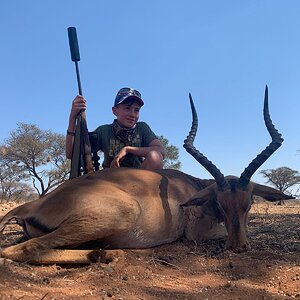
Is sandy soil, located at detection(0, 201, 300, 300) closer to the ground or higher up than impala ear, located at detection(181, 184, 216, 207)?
closer to the ground

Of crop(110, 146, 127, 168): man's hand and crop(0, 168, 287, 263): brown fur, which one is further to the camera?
crop(110, 146, 127, 168): man's hand

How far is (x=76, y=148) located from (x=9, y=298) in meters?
3.40

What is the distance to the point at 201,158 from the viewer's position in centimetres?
502

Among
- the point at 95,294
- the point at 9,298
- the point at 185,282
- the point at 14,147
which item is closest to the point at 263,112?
the point at 185,282

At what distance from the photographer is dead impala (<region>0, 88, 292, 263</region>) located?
146 inches

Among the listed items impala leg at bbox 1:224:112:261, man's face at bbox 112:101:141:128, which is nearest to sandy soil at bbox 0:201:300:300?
impala leg at bbox 1:224:112:261

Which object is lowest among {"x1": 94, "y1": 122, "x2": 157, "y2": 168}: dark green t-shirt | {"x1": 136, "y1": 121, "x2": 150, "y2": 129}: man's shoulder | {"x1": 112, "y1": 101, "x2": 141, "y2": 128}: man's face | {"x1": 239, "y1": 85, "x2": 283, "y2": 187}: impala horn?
{"x1": 239, "y1": 85, "x2": 283, "y2": 187}: impala horn

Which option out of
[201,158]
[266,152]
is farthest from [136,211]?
[266,152]

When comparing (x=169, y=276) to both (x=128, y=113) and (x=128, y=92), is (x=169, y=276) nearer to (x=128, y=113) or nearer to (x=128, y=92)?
(x=128, y=113)

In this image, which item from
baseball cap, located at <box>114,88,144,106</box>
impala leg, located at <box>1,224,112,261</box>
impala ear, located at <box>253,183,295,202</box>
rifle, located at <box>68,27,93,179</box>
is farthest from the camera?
baseball cap, located at <box>114,88,144,106</box>

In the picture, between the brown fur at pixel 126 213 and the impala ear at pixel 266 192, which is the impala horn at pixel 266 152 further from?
the impala ear at pixel 266 192

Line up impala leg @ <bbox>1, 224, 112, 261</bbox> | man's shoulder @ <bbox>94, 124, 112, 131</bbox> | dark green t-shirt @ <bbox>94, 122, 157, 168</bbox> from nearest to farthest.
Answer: impala leg @ <bbox>1, 224, 112, 261</bbox> → dark green t-shirt @ <bbox>94, 122, 157, 168</bbox> → man's shoulder @ <bbox>94, 124, 112, 131</bbox>

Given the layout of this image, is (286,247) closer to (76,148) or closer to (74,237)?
(74,237)

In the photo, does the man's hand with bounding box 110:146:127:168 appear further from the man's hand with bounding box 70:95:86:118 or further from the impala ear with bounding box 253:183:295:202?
the impala ear with bounding box 253:183:295:202
